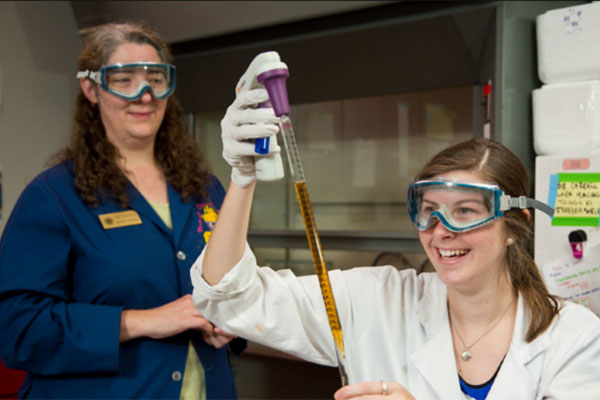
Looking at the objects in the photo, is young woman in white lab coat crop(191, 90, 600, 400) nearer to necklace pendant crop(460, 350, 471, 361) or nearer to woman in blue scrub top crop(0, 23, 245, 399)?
necklace pendant crop(460, 350, 471, 361)

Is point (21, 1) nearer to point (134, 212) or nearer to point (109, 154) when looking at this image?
point (109, 154)

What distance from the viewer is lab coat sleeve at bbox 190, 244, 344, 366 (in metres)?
1.21

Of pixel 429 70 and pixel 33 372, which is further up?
pixel 429 70

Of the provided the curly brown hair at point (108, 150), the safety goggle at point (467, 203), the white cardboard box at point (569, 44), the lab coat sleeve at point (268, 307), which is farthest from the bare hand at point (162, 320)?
the white cardboard box at point (569, 44)

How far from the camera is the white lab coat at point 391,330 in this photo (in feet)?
3.84

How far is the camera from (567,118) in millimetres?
1600

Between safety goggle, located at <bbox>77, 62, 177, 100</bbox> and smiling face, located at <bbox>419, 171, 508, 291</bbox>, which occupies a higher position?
safety goggle, located at <bbox>77, 62, 177, 100</bbox>

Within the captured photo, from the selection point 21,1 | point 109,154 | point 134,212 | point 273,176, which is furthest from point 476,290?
point 21,1

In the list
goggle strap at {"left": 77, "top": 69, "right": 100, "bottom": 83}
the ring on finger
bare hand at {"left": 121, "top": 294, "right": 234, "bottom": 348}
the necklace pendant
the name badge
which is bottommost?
the necklace pendant

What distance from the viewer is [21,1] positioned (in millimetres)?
2713

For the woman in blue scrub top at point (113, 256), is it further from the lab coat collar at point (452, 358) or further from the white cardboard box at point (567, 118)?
the white cardboard box at point (567, 118)

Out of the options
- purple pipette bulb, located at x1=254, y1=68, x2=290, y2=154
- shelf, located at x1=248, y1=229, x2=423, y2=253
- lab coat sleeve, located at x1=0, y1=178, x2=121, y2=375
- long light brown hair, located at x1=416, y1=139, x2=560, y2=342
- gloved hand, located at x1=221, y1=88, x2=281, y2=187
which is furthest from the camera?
shelf, located at x1=248, y1=229, x2=423, y2=253

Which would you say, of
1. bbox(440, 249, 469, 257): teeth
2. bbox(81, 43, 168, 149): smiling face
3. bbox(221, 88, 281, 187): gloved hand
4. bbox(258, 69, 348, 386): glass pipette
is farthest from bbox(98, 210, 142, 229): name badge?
bbox(440, 249, 469, 257): teeth

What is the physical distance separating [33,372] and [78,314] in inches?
7.7
